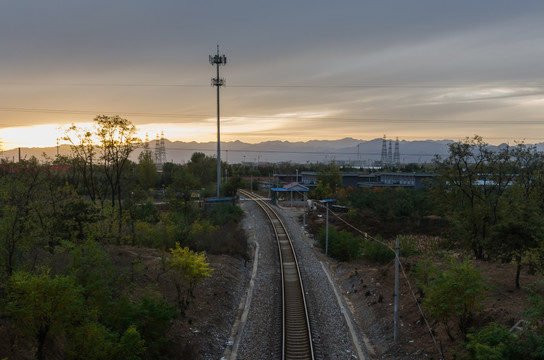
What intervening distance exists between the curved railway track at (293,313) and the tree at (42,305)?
756 cm

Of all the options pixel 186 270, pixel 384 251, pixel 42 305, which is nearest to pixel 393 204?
pixel 384 251

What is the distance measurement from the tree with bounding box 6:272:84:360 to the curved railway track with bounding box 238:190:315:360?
24.8 feet

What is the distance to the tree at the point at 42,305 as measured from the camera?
9305mm

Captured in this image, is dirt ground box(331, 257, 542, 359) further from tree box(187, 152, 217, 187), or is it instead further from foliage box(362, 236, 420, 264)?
tree box(187, 152, 217, 187)

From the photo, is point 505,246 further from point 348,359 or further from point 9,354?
point 9,354

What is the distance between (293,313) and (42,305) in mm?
11410

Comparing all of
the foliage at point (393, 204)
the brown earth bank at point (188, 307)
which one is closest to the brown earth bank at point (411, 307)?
the brown earth bank at point (188, 307)

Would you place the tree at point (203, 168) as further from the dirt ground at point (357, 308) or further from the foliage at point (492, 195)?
the foliage at point (492, 195)

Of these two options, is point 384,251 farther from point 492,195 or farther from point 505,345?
point 505,345

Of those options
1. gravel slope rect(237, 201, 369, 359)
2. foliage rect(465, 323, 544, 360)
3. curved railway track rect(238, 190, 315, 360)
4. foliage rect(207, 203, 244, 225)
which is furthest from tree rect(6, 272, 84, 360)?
foliage rect(207, 203, 244, 225)

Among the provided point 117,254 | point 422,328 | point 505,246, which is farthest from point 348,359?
point 117,254

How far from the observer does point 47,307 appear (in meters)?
9.30

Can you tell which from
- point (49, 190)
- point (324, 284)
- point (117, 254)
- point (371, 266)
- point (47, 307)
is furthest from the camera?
point (371, 266)

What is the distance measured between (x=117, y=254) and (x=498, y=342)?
17.5 m
